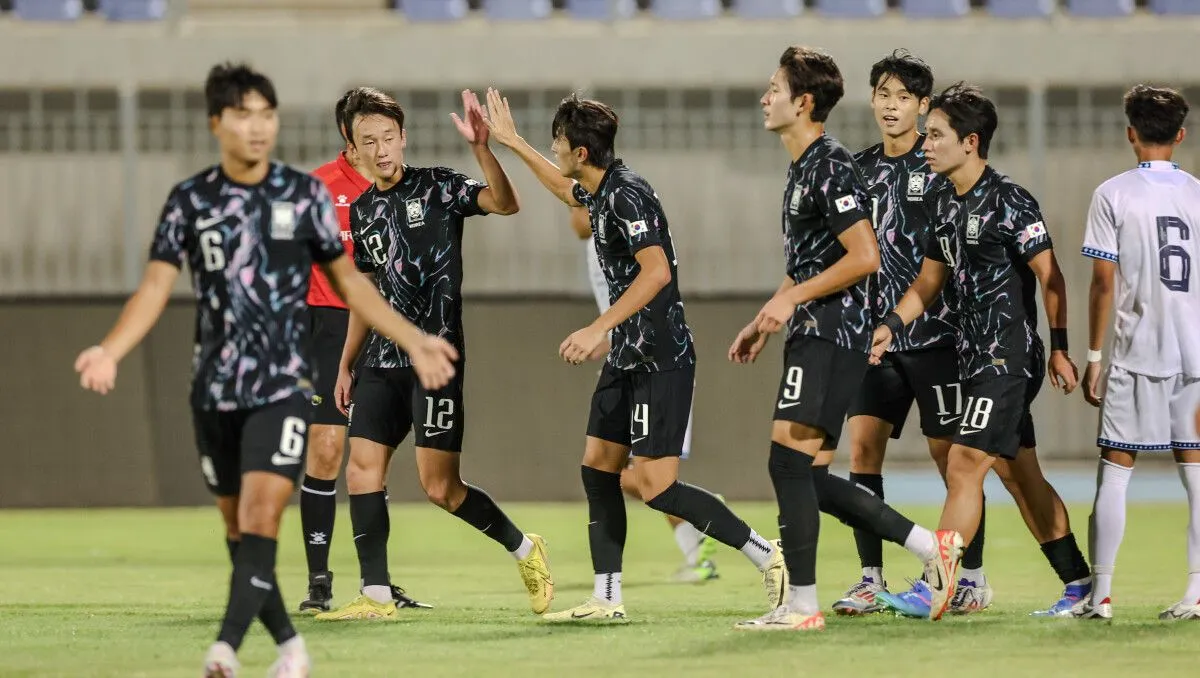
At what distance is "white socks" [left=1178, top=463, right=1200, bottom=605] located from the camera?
262 inches

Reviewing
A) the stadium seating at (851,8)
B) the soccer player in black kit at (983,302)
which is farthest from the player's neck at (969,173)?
the stadium seating at (851,8)

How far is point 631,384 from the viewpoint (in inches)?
263

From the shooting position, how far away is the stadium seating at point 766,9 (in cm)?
1683

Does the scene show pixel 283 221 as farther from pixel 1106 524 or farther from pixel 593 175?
pixel 1106 524

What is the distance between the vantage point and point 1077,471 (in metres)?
15.0

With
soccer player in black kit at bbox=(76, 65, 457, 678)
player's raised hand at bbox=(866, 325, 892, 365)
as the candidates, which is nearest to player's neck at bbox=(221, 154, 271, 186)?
soccer player in black kit at bbox=(76, 65, 457, 678)

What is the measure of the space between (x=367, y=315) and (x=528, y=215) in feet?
32.3

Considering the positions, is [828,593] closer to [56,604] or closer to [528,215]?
[56,604]

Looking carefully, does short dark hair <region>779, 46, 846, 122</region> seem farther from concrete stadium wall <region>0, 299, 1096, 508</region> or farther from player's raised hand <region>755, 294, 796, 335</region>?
concrete stadium wall <region>0, 299, 1096, 508</region>

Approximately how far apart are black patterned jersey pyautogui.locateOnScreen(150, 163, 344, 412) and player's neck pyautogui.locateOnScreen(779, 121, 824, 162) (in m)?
1.97

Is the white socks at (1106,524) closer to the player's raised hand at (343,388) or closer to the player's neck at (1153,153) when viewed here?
the player's neck at (1153,153)

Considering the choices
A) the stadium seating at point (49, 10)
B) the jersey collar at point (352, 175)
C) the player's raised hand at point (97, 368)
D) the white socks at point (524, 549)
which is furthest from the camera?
the stadium seating at point (49, 10)

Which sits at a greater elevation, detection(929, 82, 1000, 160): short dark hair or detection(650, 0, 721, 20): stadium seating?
detection(650, 0, 721, 20): stadium seating

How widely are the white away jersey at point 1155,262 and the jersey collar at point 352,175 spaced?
3.26m
